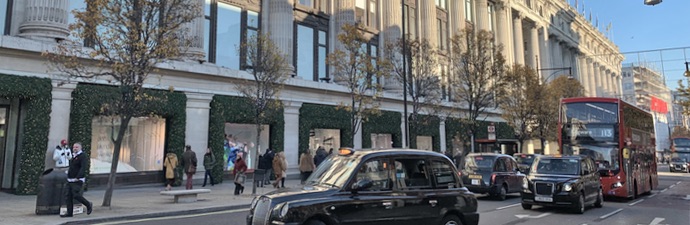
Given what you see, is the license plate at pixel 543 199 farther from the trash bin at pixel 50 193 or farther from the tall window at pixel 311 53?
the tall window at pixel 311 53

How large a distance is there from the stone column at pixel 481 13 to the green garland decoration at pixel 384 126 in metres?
17.5

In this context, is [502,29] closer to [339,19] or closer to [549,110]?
[549,110]

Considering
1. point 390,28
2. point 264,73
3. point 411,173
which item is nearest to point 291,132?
point 264,73

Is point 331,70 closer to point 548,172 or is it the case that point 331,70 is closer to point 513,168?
point 513,168

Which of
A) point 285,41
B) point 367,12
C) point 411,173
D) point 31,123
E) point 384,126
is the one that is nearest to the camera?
point 411,173

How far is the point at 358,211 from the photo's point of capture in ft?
19.6

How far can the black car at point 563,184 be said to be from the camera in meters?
12.2

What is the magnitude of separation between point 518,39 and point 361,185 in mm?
48987

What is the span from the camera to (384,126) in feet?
99.2

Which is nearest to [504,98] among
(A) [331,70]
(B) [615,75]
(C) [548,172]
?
(A) [331,70]

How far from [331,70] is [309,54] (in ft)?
5.73

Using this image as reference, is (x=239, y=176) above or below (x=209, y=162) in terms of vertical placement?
below

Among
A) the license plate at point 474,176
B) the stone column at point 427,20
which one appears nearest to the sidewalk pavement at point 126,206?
the license plate at point 474,176

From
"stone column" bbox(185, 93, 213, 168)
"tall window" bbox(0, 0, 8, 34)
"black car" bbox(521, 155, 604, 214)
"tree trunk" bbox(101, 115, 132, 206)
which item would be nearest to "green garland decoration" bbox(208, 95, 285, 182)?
"stone column" bbox(185, 93, 213, 168)
